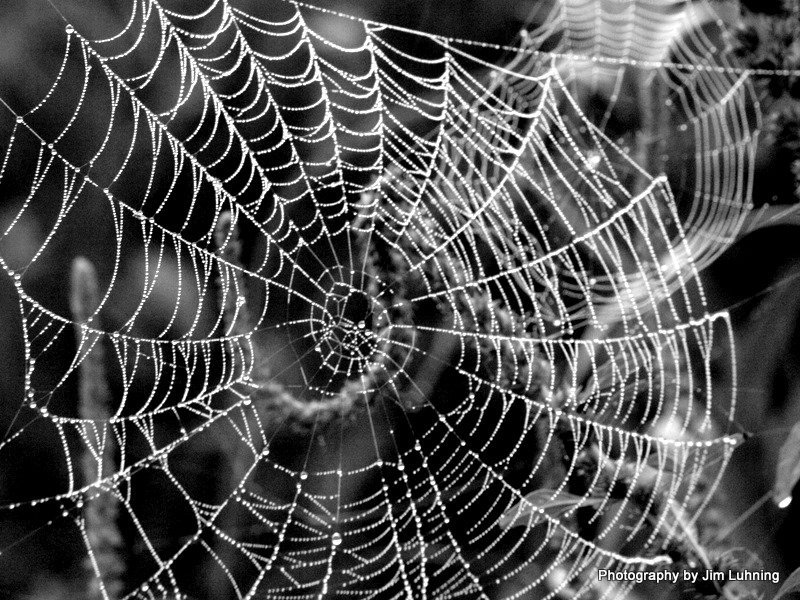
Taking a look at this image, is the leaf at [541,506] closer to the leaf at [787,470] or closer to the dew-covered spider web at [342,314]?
the dew-covered spider web at [342,314]

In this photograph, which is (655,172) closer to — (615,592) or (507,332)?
(507,332)

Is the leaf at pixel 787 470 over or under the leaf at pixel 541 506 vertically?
under

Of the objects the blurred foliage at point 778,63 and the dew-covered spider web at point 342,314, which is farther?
the blurred foliage at point 778,63

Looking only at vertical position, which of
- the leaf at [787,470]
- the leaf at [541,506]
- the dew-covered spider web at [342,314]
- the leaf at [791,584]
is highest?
the dew-covered spider web at [342,314]

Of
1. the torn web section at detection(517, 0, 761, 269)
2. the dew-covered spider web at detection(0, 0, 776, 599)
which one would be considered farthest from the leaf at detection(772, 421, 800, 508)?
the torn web section at detection(517, 0, 761, 269)

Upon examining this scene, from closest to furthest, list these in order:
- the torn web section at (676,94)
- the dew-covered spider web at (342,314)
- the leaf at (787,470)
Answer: the dew-covered spider web at (342,314), the leaf at (787,470), the torn web section at (676,94)

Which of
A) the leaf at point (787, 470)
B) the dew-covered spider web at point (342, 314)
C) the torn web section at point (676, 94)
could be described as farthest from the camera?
the torn web section at point (676, 94)

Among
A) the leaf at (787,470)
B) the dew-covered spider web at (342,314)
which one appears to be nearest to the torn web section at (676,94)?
the dew-covered spider web at (342,314)

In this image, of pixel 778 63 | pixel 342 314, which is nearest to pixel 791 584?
pixel 342 314

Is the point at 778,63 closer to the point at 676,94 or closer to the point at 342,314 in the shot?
the point at 676,94
